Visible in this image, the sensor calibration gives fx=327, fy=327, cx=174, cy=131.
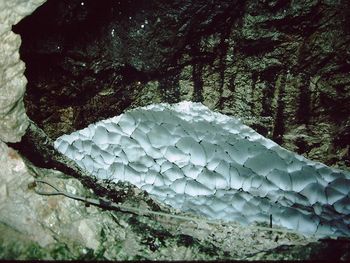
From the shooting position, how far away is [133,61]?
194cm

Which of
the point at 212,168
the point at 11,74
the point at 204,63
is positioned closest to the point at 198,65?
the point at 204,63

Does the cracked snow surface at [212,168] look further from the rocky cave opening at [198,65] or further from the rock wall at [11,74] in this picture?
the rock wall at [11,74]

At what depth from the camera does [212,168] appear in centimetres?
209

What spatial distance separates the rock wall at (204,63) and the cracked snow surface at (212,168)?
83mm

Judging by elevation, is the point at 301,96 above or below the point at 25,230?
above

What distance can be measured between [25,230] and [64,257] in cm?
25

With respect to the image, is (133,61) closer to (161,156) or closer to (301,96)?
(161,156)

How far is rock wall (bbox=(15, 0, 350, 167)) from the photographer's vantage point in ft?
5.78

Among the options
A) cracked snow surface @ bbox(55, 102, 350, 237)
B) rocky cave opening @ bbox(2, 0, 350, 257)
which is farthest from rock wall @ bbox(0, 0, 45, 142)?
cracked snow surface @ bbox(55, 102, 350, 237)

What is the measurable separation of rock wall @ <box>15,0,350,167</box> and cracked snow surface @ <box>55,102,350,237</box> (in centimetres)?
8

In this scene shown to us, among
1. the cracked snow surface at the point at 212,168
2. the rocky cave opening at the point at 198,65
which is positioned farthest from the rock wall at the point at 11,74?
the cracked snow surface at the point at 212,168

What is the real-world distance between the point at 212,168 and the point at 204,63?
660mm

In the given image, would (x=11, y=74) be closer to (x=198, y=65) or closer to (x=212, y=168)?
(x=198, y=65)

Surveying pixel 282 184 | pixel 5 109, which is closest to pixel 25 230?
pixel 5 109
